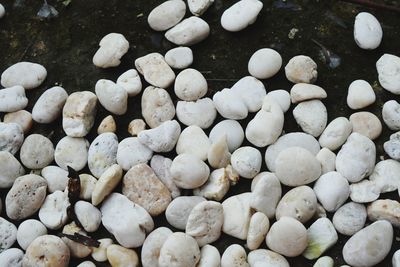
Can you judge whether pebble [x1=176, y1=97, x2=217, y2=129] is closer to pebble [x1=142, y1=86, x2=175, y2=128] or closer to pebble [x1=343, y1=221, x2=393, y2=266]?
pebble [x1=142, y1=86, x2=175, y2=128]

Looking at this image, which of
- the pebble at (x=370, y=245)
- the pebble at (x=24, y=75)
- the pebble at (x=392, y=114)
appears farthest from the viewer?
the pebble at (x=24, y=75)

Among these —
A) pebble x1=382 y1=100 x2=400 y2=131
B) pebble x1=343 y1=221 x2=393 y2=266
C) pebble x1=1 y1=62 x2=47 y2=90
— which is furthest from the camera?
pebble x1=1 y1=62 x2=47 y2=90

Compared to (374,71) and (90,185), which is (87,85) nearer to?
(90,185)

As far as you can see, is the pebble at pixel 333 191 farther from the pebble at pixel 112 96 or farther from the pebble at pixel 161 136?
the pebble at pixel 112 96

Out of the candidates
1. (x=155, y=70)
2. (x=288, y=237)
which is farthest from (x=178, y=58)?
(x=288, y=237)

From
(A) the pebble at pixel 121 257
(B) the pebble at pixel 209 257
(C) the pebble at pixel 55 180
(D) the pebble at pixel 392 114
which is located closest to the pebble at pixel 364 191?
(D) the pebble at pixel 392 114

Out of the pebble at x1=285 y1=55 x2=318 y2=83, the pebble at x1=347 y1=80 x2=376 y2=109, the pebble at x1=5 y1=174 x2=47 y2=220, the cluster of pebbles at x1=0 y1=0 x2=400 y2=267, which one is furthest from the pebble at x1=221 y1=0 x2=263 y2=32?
the pebble at x1=5 y1=174 x2=47 y2=220

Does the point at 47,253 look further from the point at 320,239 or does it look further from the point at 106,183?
the point at 320,239
